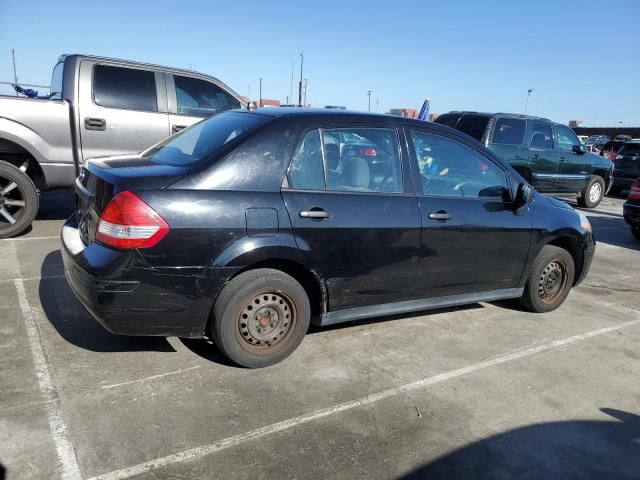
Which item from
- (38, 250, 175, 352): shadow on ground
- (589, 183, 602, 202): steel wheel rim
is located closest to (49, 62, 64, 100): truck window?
(38, 250, 175, 352): shadow on ground

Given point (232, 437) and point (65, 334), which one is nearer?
point (232, 437)

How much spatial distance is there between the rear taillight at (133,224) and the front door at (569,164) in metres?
10.4

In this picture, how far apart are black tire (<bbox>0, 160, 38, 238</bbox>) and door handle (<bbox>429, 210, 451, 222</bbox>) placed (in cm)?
478

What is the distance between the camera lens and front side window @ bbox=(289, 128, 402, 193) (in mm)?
3402

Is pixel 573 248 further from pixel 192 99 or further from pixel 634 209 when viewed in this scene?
pixel 192 99

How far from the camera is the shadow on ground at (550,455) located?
8.40 feet

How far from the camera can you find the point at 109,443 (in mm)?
2527

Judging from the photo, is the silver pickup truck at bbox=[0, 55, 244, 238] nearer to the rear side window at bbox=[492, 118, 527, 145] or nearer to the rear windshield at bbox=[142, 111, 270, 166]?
the rear windshield at bbox=[142, 111, 270, 166]

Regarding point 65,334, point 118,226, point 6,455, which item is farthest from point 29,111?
point 6,455

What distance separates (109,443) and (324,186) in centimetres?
197

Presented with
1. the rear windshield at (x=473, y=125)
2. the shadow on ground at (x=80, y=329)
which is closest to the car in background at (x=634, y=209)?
the rear windshield at (x=473, y=125)

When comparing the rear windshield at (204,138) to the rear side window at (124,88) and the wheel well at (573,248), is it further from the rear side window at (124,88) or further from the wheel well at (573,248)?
the wheel well at (573,248)

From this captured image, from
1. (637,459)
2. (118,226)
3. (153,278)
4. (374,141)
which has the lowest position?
(637,459)

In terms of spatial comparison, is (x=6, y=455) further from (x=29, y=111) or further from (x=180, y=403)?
(x=29, y=111)
